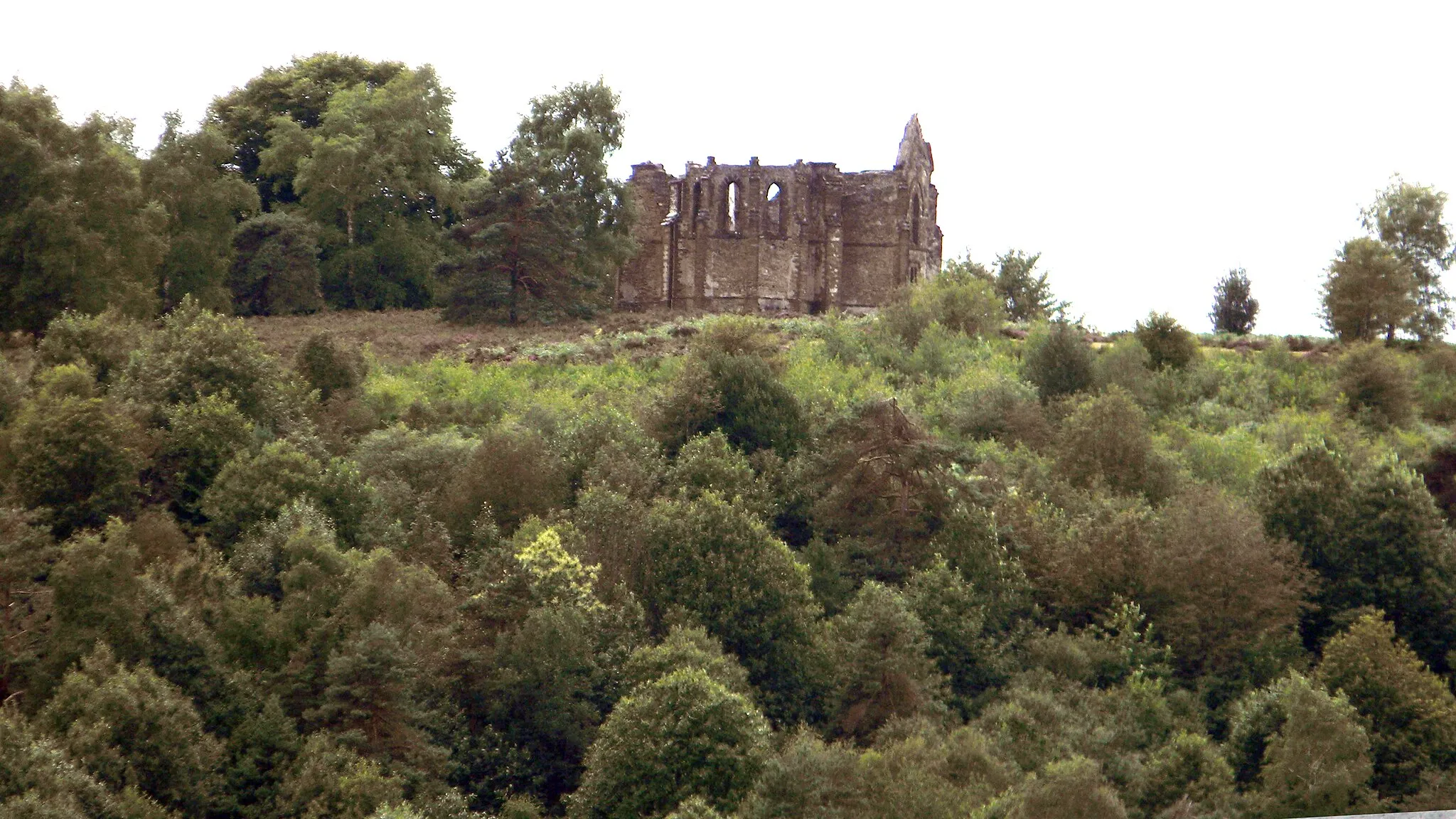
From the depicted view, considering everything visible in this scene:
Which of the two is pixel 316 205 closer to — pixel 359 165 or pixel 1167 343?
pixel 359 165

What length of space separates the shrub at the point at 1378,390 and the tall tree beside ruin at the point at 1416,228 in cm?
1070

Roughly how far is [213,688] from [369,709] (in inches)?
107

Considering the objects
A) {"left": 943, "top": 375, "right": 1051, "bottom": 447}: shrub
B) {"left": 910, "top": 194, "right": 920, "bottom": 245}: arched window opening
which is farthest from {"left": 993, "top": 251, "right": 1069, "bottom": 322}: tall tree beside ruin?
{"left": 943, "top": 375, "right": 1051, "bottom": 447}: shrub

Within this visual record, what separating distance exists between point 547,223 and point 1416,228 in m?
30.2

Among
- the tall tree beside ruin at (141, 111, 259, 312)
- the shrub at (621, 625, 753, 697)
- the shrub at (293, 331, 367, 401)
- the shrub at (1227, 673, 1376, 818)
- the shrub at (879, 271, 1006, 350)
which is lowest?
the shrub at (1227, 673, 1376, 818)

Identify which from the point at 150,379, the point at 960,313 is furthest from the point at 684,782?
the point at 960,313

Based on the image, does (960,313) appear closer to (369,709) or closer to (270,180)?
(270,180)

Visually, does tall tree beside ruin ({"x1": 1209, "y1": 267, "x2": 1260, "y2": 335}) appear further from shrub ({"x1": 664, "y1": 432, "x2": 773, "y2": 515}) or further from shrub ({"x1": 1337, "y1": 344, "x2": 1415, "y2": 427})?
shrub ({"x1": 664, "y1": 432, "x2": 773, "y2": 515})

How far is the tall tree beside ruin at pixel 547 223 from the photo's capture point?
5238 cm

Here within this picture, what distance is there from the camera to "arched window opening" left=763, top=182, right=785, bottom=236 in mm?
63812

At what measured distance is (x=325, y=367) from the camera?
140 feet

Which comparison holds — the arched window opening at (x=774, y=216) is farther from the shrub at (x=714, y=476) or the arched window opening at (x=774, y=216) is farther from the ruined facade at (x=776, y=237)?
the shrub at (x=714, y=476)

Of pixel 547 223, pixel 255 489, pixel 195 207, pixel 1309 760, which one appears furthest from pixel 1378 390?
pixel 195 207

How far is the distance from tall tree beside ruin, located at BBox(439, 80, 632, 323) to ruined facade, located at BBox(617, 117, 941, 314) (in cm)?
567
